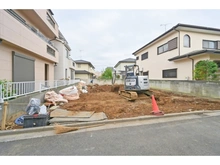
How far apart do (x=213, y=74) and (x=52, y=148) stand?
388 inches

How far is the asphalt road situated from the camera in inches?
93.7

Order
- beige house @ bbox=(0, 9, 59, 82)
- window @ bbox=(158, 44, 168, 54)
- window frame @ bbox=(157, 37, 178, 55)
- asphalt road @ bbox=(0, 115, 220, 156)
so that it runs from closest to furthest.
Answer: asphalt road @ bbox=(0, 115, 220, 156) < beige house @ bbox=(0, 9, 59, 82) < window frame @ bbox=(157, 37, 178, 55) < window @ bbox=(158, 44, 168, 54)

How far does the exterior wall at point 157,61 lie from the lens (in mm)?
12789

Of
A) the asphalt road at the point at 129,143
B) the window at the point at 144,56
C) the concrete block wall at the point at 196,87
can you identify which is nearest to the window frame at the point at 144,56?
the window at the point at 144,56

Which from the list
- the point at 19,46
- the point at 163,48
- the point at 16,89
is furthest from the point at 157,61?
the point at 16,89

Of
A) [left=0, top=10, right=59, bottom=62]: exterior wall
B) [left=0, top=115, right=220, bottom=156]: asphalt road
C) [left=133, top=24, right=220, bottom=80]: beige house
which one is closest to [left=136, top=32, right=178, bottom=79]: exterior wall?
[left=133, top=24, right=220, bottom=80]: beige house

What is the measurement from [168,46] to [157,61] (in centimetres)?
257

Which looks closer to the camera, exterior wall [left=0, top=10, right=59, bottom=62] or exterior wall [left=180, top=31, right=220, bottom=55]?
exterior wall [left=0, top=10, right=59, bottom=62]

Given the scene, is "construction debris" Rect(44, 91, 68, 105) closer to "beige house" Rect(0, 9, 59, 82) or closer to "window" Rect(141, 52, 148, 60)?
"beige house" Rect(0, 9, 59, 82)

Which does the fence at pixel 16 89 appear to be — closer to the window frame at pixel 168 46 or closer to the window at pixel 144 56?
the window frame at pixel 168 46

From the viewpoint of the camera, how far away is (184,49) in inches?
460

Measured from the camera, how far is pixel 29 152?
→ 241cm

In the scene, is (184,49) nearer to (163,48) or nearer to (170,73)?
(170,73)

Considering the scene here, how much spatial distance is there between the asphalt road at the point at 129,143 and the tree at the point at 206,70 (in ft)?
19.2
